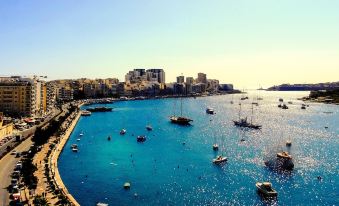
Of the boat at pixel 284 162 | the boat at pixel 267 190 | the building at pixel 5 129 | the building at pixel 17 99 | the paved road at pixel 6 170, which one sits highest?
the building at pixel 17 99

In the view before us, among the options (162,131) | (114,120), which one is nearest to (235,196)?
(162,131)

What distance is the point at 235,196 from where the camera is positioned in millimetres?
43312

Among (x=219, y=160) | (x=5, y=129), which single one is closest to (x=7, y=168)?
(x=5, y=129)

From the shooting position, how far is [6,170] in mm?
45844

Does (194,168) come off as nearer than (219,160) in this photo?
Yes

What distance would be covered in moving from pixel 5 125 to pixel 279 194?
4870 cm

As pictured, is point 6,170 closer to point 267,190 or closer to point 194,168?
point 194,168

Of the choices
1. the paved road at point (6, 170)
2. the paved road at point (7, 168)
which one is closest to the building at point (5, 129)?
the paved road at point (7, 168)

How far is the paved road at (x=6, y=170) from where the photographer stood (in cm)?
3655

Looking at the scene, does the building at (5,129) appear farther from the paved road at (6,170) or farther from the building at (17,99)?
the building at (17,99)

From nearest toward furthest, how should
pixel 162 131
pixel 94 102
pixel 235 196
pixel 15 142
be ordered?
1. pixel 235 196
2. pixel 15 142
3. pixel 162 131
4. pixel 94 102

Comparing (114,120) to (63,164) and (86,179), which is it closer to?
(63,164)

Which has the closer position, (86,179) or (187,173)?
(86,179)

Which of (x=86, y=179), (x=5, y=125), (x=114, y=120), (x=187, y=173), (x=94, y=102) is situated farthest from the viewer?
(x=94, y=102)
